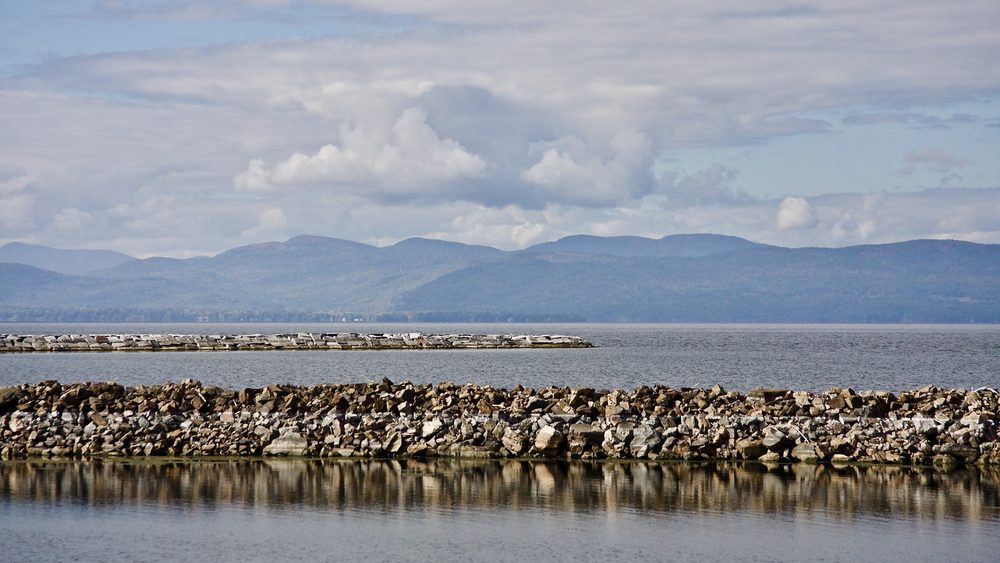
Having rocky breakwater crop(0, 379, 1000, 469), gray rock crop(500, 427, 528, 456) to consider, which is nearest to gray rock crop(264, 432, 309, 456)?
rocky breakwater crop(0, 379, 1000, 469)

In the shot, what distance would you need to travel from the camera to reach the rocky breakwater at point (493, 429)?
105 feet

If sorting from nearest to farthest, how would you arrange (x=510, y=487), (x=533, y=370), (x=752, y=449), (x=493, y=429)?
(x=510, y=487)
(x=752, y=449)
(x=493, y=429)
(x=533, y=370)

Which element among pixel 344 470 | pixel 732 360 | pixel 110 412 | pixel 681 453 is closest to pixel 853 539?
pixel 681 453

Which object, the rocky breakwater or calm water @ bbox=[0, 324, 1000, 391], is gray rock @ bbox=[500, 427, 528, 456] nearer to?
the rocky breakwater

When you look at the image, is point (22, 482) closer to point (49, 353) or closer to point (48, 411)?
point (48, 411)

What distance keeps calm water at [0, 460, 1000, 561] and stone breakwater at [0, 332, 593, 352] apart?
105 metres

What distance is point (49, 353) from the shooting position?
124 meters

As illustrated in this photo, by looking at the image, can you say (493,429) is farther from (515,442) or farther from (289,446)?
(289,446)

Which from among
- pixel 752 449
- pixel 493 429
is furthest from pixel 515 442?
pixel 752 449

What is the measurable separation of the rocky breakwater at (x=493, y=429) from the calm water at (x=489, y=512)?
104cm

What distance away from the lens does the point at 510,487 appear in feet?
91.6

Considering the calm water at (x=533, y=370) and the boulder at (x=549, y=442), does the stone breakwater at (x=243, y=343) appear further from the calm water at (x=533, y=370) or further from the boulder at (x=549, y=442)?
the boulder at (x=549, y=442)

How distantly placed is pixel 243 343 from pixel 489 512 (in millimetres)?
122095

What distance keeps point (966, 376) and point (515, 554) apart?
237 ft
